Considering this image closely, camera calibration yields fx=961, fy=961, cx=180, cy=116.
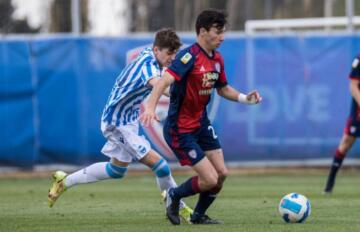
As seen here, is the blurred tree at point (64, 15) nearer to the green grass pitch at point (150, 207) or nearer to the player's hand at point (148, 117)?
the green grass pitch at point (150, 207)

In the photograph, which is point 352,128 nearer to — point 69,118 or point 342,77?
point 342,77

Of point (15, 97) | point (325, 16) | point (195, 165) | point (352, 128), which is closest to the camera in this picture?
point (195, 165)

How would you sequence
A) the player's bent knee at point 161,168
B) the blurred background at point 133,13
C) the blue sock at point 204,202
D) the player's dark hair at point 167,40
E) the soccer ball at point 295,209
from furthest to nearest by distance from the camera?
the blurred background at point 133,13, the player's bent knee at point 161,168, the player's dark hair at point 167,40, the blue sock at point 204,202, the soccer ball at point 295,209

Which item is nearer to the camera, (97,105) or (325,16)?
(97,105)

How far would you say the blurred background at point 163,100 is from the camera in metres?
18.2

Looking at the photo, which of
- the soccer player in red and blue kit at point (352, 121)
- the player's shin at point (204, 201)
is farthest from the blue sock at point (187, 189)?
the soccer player in red and blue kit at point (352, 121)

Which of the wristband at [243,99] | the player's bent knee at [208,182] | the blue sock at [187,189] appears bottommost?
the blue sock at [187,189]

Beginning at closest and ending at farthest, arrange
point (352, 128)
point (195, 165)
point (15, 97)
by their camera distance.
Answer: point (195, 165) < point (352, 128) < point (15, 97)

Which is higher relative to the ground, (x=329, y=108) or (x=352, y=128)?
(x=352, y=128)

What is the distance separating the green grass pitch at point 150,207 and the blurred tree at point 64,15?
3752mm

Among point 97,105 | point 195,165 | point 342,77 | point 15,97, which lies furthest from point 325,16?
point 195,165

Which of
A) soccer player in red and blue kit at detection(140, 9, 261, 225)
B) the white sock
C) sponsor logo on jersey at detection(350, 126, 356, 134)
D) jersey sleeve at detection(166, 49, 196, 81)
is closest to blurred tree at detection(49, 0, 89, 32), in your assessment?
sponsor logo on jersey at detection(350, 126, 356, 134)

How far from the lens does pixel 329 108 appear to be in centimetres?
1883

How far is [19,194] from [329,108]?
24.0 feet
